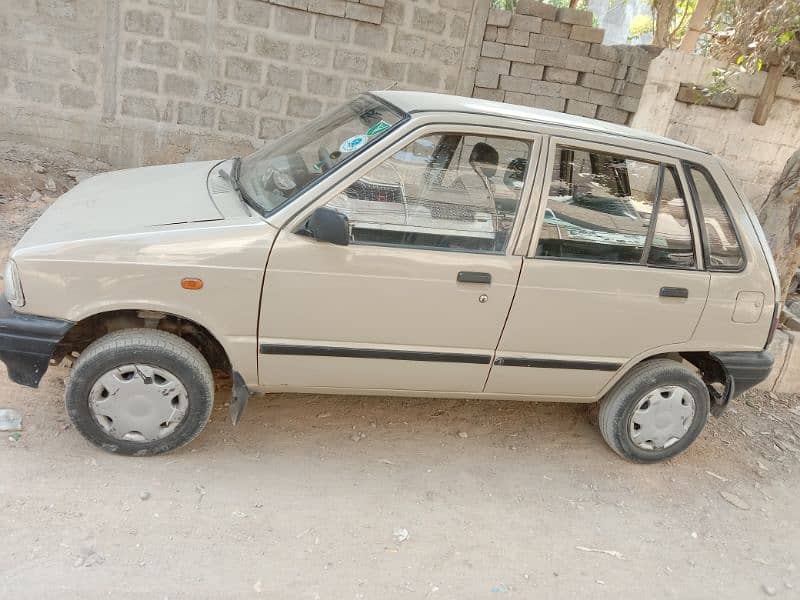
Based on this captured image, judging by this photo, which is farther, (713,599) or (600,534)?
(600,534)

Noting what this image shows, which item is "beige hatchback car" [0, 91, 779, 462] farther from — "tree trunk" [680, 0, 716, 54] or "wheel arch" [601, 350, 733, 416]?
"tree trunk" [680, 0, 716, 54]

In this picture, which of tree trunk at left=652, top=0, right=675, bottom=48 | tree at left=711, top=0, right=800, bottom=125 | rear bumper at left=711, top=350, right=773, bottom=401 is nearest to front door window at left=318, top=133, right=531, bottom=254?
rear bumper at left=711, top=350, right=773, bottom=401

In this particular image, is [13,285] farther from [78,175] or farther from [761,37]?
[761,37]

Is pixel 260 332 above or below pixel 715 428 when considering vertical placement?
above

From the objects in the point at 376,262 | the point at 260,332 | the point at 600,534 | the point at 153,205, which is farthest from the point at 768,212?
the point at 153,205

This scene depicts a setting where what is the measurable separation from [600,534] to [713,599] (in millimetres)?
563

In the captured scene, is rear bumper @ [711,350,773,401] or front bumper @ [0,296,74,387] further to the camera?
rear bumper @ [711,350,773,401]

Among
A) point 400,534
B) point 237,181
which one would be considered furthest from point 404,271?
point 400,534

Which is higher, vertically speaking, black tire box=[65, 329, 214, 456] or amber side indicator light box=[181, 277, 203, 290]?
amber side indicator light box=[181, 277, 203, 290]

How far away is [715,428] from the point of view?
4.49m

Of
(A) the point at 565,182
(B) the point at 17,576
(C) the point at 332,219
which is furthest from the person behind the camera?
(A) the point at 565,182

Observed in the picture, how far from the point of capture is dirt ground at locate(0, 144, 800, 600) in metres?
2.72

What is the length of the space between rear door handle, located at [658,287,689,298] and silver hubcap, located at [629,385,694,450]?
1.89ft

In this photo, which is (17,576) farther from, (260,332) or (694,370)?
(694,370)
